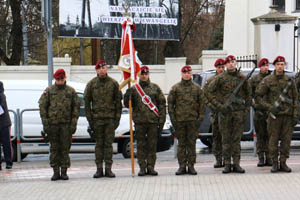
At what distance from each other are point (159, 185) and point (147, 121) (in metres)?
1.42

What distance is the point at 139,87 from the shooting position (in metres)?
11.3

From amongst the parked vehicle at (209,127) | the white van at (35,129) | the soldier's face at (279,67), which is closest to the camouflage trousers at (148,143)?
the soldier's face at (279,67)

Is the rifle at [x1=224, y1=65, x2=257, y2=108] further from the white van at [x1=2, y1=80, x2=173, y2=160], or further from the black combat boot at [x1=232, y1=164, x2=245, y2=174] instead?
the white van at [x1=2, y1=80, x2=173, y2=160]

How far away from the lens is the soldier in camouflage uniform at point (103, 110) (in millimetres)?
11258

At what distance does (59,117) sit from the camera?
36.5 ft

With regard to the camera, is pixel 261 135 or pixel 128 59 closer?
pixel 128 59

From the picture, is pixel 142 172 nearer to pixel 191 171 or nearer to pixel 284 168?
pixel 191 171

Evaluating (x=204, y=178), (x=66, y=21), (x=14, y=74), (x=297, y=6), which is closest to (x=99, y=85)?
(x=204, y=178)

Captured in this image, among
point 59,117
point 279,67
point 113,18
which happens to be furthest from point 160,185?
point 113,18

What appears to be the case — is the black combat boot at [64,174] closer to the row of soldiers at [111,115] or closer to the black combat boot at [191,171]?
the row of soldiers at [111,115]

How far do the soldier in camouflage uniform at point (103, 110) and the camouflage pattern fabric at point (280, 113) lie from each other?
255cm

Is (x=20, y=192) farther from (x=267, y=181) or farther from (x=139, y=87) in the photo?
(x=267, y=181)

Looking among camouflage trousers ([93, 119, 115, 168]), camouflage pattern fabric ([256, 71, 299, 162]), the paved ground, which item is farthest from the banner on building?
camouflage pattern fabric ([256, 71, 299, 162])

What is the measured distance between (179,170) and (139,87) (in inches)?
61.3
